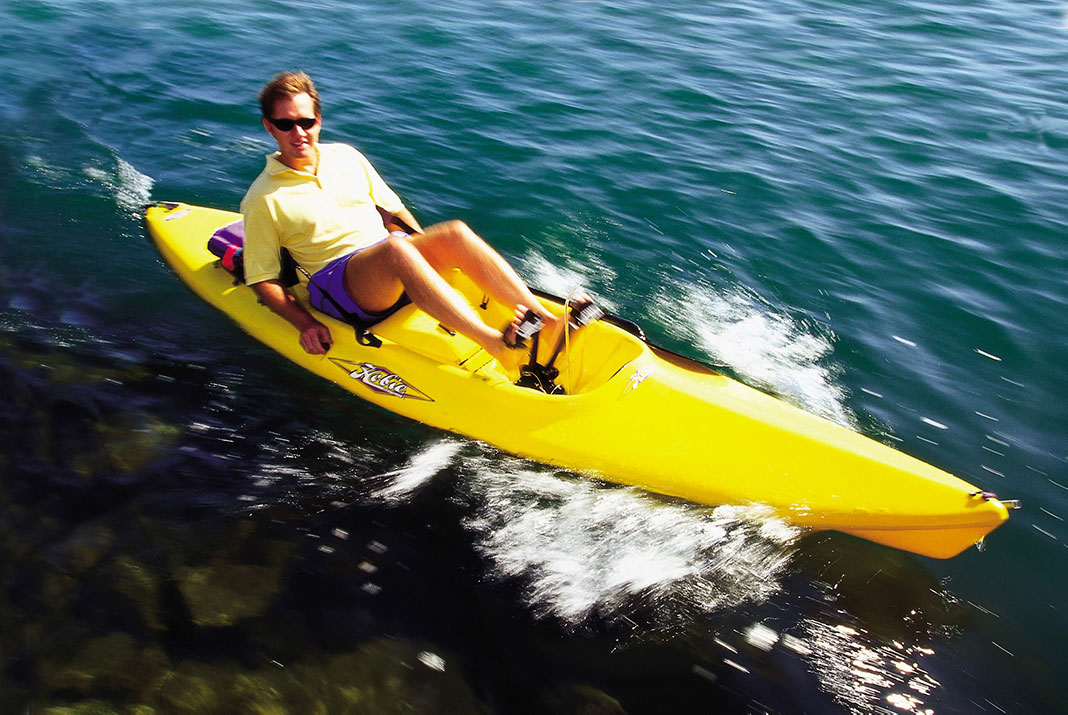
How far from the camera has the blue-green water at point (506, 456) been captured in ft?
10.7

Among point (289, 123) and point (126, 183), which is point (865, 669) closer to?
point (289, 123)

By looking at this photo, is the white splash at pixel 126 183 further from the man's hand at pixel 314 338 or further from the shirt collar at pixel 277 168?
the man's hand at pixel 314 338

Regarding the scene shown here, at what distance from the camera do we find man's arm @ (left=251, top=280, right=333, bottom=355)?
166 inches

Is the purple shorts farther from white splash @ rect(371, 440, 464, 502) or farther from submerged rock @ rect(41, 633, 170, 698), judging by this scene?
submerged rock @ rect(41, 633, 170, 698)

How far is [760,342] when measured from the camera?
5.38m

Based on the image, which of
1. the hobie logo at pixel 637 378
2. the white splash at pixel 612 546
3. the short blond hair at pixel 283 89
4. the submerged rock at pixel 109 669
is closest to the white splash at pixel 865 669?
the white splash at pixel 612 546

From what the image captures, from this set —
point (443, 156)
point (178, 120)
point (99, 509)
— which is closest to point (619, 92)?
point (443, 156)

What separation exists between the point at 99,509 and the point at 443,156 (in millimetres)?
4692

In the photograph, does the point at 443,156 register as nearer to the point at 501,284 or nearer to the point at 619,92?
the point at 619,92

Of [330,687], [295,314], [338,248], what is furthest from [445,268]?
[330,687]

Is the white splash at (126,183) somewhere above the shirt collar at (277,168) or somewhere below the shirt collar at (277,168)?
below

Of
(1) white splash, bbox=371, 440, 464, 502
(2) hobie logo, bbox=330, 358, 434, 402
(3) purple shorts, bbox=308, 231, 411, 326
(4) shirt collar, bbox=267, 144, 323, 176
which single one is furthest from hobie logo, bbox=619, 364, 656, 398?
(4) shirt collar, bbox=267, 144, 323, 176

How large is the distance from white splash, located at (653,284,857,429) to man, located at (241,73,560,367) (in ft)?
5.43

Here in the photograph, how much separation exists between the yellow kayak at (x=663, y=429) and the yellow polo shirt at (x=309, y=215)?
1.37 feet
